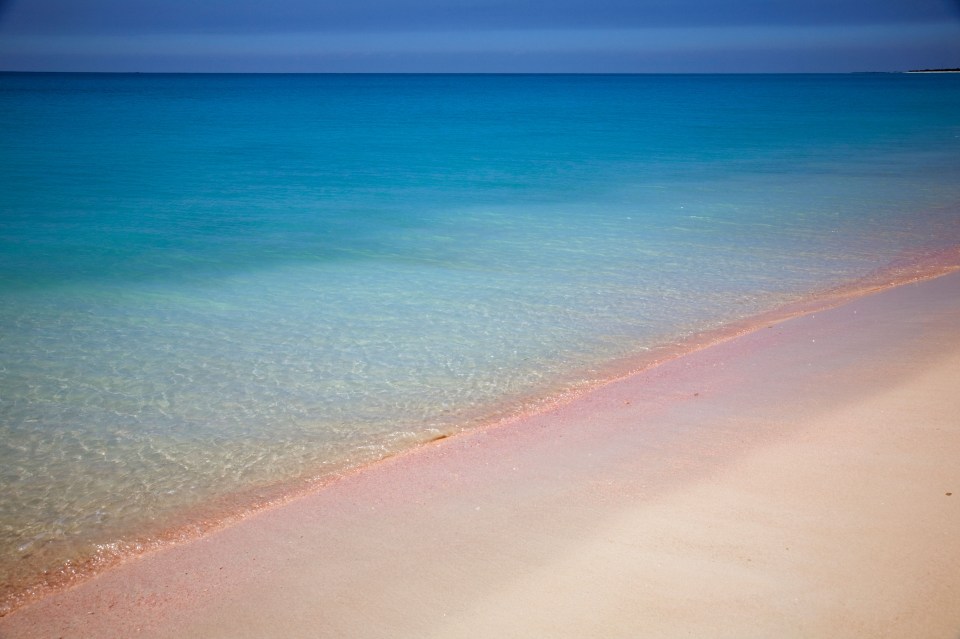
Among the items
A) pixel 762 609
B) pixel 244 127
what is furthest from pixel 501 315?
pixel 244 127

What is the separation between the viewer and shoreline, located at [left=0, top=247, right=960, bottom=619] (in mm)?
2885

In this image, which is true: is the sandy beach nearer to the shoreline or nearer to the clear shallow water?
the shoreline

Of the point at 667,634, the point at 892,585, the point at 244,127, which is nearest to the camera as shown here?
the point at 667,634

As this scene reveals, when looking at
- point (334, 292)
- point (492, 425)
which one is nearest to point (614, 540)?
point (492, 425)

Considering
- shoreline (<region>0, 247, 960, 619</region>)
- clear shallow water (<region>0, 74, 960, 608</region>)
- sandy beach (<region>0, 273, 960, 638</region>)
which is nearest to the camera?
sandy beach (<region>0, 273, 960, 638</region>)

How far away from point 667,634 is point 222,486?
220cm

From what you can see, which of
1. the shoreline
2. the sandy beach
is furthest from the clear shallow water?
the sandy beach

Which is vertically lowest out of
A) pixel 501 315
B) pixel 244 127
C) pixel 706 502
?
pixel 706 502

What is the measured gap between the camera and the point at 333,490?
132 inches

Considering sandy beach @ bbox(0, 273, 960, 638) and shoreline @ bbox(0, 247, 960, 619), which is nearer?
sandy beach @ bbox(0, 273, 960, 638)

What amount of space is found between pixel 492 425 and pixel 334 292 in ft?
10.9

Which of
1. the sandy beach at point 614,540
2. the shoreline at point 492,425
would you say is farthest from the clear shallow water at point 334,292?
the sandy beach at point 614,540

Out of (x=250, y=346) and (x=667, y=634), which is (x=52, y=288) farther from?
(x=667, y=634)

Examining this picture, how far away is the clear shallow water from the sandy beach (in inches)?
19.1
